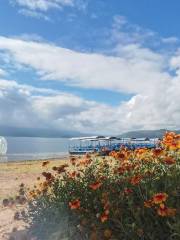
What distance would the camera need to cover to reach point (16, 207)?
323 inches

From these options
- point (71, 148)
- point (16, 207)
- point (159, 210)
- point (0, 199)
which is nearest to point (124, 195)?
point (159, 210)

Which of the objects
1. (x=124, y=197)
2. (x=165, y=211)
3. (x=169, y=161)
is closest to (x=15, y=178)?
(x=124, y=197)

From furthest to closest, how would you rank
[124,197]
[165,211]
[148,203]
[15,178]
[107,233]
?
[15,178] → [124,197] → [107,233] → [148,203] → [165,211]

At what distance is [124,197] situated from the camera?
5102 mm

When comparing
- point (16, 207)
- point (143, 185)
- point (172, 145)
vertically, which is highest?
point (172, 145)

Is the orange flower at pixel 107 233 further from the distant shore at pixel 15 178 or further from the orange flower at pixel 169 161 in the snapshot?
the distant shore at pixel 15 178

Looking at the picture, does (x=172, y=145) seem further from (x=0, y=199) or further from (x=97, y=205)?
(x=0, y=199)

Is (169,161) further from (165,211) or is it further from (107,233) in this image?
(107,233)

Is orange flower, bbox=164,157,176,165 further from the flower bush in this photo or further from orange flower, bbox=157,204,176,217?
orange flower, bbox=157,204,176,217

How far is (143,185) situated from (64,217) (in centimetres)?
105

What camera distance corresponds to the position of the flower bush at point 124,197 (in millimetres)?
4590

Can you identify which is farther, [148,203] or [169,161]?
[169,161]

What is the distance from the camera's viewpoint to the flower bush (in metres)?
4.59

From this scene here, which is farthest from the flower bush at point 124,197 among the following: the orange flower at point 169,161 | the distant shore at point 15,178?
the distant shore at point 15,178
